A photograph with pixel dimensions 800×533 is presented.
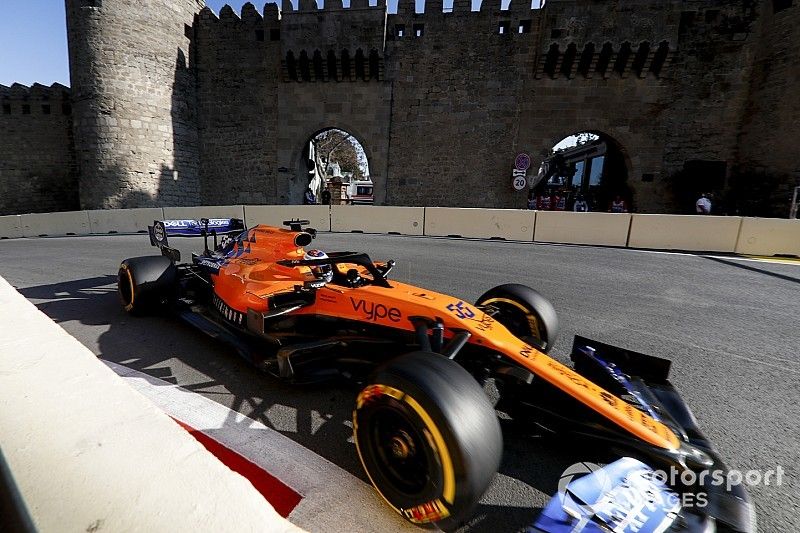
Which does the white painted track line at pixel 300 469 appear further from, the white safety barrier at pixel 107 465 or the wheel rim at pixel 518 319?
the wheel rim at pixel 518 319

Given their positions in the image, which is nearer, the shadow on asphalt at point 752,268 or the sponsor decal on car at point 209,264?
the sponsor decal on car at point 209,264

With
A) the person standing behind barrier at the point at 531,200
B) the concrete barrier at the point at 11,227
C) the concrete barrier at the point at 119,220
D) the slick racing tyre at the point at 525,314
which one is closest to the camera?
the slick racing tyre at the point at 525,314

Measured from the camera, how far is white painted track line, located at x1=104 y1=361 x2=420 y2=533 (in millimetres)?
1368

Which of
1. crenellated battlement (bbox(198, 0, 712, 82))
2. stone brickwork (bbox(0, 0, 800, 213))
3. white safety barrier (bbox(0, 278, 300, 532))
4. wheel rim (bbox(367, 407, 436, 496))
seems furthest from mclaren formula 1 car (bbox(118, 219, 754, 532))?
crenellated battlement (bbox(198, 0, 712, 82))

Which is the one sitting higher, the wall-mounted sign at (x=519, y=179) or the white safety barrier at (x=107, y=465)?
the wall-mounted sign at (x=519, y=179)

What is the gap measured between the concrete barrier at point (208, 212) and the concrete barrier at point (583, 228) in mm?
9586

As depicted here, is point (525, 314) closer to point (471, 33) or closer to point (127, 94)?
point (471, 33)

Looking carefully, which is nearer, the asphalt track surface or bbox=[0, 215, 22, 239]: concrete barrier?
the asphalt track surface

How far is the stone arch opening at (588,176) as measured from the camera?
14758 mm

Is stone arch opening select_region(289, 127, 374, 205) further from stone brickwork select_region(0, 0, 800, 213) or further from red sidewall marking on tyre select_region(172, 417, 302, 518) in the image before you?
red sidewall marking on tyre select_region(172, 417, 302, 518)

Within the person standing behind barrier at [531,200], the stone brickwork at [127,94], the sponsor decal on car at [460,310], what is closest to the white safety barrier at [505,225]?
the stone brickwork at [127,94]

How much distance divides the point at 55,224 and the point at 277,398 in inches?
604

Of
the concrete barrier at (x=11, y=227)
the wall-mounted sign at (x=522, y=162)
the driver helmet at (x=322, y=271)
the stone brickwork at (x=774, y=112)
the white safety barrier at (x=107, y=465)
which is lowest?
the concrete barrier at (x=11, y=227)

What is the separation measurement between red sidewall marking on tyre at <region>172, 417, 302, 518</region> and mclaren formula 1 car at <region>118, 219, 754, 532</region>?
1.13 feet
